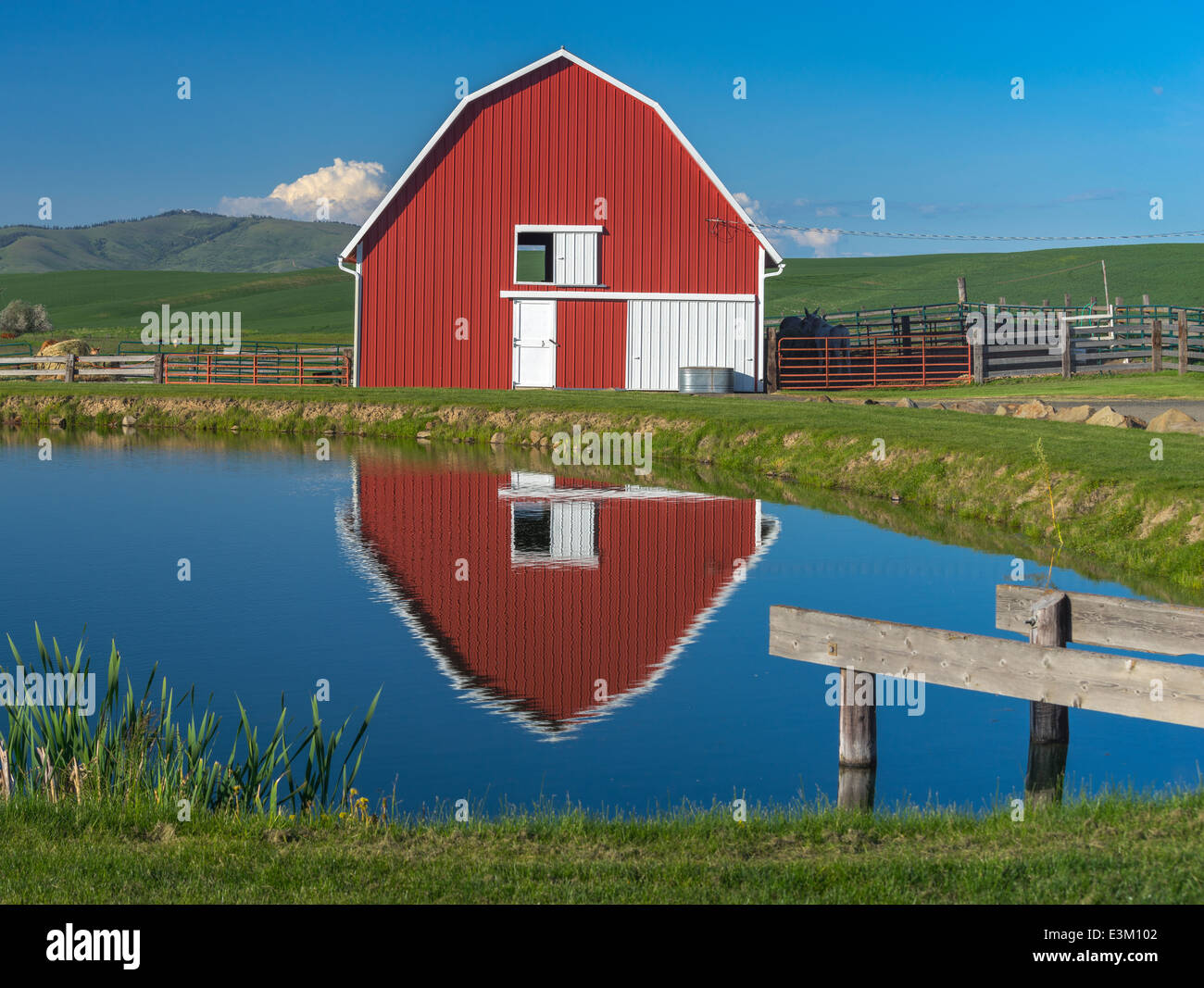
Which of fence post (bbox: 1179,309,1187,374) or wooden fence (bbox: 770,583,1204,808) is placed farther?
fence post (bbox: 1179,309,1187,374)

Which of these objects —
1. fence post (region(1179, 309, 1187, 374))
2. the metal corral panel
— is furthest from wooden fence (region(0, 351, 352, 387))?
fence post (region(1179, 309, 1187, 374))

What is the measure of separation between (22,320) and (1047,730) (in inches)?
3842

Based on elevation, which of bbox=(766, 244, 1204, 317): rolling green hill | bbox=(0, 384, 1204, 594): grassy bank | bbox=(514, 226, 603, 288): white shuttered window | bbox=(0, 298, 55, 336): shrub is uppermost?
bbox=(766, 244, 1204, 317): rolling green hill

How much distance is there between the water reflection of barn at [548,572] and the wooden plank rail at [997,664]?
2536 millimetres

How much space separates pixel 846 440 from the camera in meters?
24.0

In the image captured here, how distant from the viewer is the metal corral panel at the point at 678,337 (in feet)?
119

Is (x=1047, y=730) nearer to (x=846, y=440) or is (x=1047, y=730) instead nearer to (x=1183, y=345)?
(x=846, y=440)

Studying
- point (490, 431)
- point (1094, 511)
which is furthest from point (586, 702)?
point (490, 431)

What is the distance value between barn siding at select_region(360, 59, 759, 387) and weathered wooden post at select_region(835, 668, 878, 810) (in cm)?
2853

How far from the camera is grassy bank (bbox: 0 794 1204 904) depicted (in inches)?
225

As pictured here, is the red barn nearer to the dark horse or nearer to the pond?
the dark horse

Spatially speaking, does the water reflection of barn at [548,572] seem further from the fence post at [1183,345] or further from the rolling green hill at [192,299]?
the rolling green hill at [192,299]

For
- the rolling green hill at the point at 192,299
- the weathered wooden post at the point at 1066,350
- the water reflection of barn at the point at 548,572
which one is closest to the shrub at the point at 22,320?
the rolling green hill at the point at 192,299

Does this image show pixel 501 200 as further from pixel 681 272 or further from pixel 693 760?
pixel 693 760
